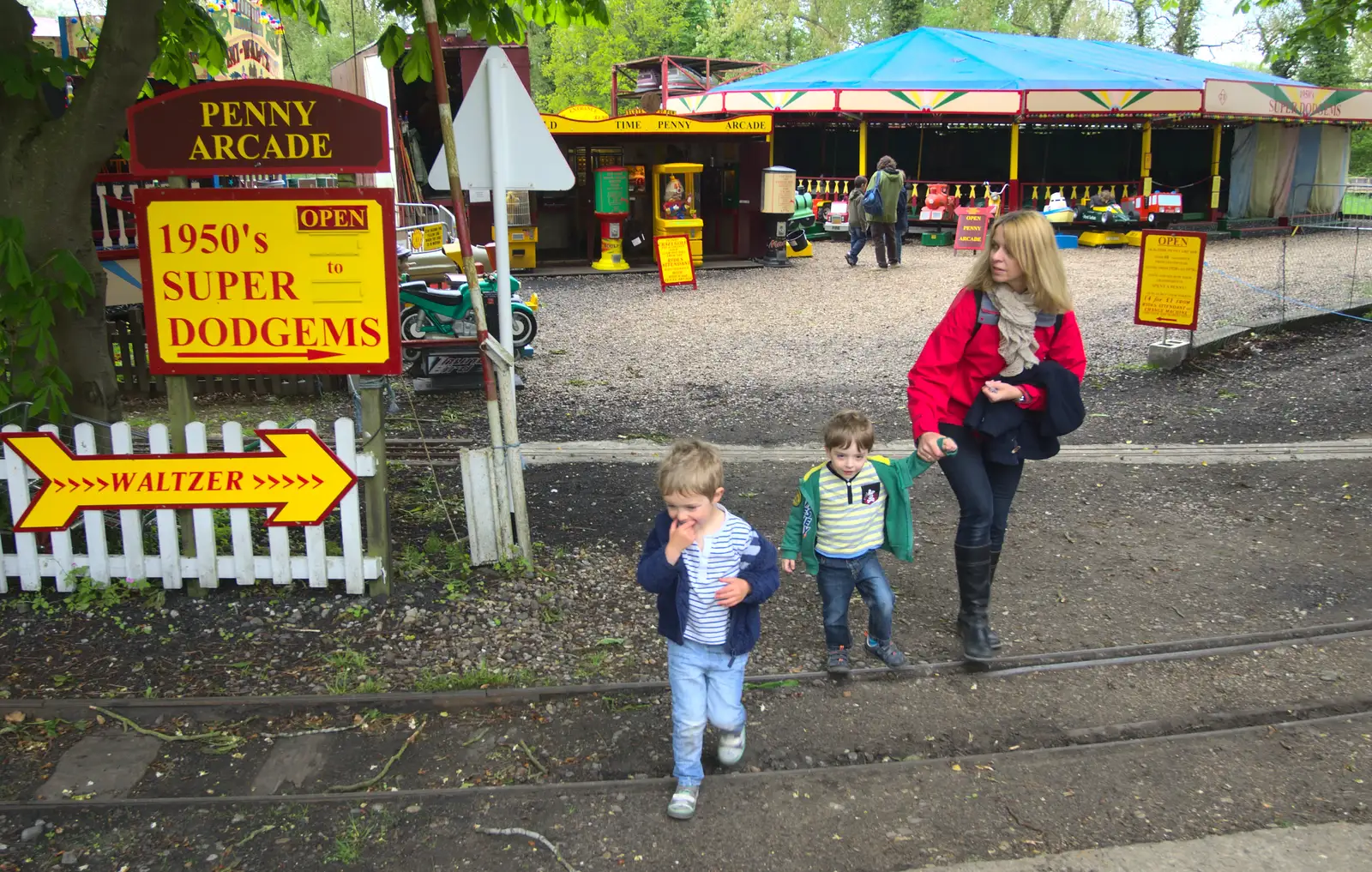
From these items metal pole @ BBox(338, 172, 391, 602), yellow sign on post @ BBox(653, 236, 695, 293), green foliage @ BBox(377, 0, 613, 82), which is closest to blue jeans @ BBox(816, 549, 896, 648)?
metal pole @ BBox(338, 172, 391, 602)

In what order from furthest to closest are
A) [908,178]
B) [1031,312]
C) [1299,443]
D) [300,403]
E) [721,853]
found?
[908,178], [300,403], [1299,443], [1031,312], [721,853]

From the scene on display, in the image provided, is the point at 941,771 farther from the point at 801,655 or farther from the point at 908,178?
the point at 908,178

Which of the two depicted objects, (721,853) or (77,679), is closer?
(721,853)

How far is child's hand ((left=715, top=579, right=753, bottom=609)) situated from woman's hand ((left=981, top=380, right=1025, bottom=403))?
1392 millimetres

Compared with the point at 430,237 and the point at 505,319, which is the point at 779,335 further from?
the point at 505,319

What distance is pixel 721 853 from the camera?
132 inches

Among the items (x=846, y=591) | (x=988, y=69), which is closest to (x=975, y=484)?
(x=846, y=591)

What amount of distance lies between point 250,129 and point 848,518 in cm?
309

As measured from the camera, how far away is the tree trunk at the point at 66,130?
5027mm

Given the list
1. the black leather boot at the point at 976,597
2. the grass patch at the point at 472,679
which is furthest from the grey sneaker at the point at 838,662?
the grass patch at the point at 472,679

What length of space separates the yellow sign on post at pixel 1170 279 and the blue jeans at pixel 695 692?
7707mm

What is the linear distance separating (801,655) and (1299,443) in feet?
16.7

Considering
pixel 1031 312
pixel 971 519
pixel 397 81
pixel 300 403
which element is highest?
pixel 397 81

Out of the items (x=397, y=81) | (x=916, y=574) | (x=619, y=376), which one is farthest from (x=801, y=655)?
(x=397, y=81)
